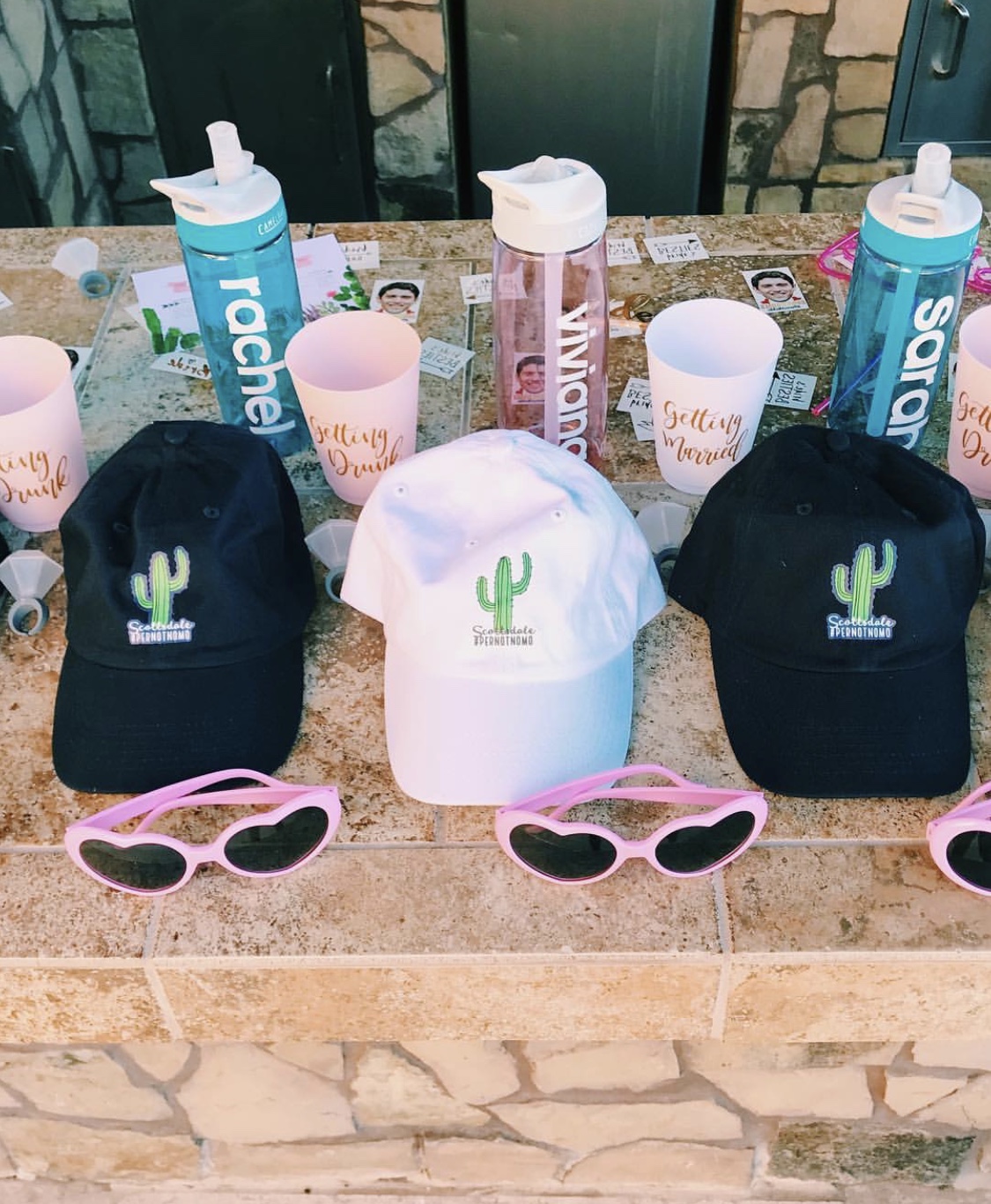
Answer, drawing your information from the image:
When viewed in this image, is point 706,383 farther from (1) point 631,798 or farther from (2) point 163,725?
(2) point 163,725

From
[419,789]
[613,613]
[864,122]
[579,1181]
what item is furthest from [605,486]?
[864,122]

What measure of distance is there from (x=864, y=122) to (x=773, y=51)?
242 millimetres

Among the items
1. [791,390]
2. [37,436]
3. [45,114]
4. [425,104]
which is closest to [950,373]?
[791,390]

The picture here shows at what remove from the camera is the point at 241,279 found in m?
1.10

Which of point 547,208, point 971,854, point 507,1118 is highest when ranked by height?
point 547,208

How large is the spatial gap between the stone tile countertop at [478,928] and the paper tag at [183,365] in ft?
1.47

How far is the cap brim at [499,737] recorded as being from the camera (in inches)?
36.8

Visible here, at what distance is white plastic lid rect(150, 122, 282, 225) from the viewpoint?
3.44 feet

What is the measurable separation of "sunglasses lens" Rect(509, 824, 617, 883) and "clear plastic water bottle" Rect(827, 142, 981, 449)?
20.4 inches

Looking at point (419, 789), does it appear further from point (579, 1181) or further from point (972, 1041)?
point (579, 1181)

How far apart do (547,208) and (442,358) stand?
1.35 ft

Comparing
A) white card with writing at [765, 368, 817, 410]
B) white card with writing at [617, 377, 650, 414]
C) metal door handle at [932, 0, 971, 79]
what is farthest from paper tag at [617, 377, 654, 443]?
metal door handle at [932, 0, 971, 79]

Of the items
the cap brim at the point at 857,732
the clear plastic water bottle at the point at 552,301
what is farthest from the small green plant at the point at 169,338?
the cap brim at the point at 857,732

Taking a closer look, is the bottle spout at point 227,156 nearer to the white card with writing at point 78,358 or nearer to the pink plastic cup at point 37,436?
the pink plastic cup at point 37,436
